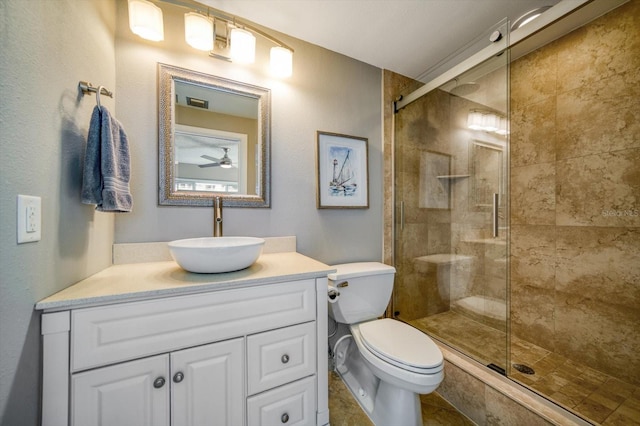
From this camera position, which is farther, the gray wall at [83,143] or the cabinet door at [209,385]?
the cabinet door at [209,385]

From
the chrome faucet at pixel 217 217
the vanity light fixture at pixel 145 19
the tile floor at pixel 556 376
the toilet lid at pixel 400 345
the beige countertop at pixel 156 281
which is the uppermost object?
the vanity light fixture at pixel 145 19

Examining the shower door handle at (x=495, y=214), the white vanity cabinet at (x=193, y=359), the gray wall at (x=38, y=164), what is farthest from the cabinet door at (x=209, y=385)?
the shower door handle at (x=495, y=214)

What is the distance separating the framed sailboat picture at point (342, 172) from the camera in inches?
64.3

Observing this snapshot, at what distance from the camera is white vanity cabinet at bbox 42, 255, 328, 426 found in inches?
26.8

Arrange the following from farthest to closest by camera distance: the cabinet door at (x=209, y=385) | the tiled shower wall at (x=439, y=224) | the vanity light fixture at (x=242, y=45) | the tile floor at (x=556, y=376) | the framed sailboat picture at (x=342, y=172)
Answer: the tiled shower wall at (x=439, y=224), the framed sailboat picture at (x=342, y=172), the vanity light fixture at (x=242, y=45), the tile floor at (x=556, y=376), the cabinet door at (x=209, y=385)

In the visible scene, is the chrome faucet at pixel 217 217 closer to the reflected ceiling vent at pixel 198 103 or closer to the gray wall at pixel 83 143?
the gray wall at pixel 83 143

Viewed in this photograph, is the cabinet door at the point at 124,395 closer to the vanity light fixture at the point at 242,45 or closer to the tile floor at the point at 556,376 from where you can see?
the vanity light fixture at the point at 242,45

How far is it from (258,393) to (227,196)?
0.97m

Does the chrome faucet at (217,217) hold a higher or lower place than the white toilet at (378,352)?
higher

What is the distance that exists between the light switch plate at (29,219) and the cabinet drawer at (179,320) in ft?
0.80

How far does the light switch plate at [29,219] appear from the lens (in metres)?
0.60

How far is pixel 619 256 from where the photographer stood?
1.39 meters

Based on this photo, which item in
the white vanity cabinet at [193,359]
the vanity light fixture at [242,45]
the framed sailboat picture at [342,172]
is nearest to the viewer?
the white vanity cabinet at [193,359]

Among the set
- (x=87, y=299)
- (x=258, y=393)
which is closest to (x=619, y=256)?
(x=258, y=393)
